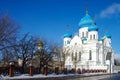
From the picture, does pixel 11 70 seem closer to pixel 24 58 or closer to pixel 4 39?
pixel 4 39

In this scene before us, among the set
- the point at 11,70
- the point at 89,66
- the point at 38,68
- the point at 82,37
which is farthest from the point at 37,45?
the point at 82,37

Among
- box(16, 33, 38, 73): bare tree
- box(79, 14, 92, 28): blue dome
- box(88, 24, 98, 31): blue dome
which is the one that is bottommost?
box(16, 33, 38, 73): bare tree

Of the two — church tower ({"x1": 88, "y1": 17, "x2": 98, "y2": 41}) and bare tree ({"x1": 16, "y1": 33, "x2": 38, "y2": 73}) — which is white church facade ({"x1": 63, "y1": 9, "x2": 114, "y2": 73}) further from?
bare tree ({"x1": 16, "y1": 33, "x2": 38, "y2": 73})

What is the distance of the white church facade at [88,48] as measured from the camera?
8318cm

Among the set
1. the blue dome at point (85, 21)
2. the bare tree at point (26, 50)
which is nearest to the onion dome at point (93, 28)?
the blue dome at point (85, 21)

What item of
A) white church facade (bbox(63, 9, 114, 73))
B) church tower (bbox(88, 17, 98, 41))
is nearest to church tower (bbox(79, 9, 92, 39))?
white church facade (bbox(63, 9, 114, 73))

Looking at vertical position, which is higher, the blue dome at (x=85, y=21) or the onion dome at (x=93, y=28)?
the blue dome at (x=85, y=21)

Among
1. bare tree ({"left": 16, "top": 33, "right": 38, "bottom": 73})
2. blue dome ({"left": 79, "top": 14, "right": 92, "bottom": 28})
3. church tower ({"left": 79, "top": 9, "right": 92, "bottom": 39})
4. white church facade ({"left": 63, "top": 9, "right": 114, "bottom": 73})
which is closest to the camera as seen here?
bare tree ({"left": 16, "top": 33, "right": 38, "bottom": 73})

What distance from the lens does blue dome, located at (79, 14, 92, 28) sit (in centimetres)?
8942

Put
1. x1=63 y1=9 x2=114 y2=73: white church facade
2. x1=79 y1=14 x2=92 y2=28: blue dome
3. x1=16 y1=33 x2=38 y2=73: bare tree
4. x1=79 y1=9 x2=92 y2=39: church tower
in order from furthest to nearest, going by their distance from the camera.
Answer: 1. x1=79 y1=9 x2=92 y2=39: church tower
2. x1=79 y1=14 x2=92 y2=28: blue dome
3. x1=63 y1=9 x2=114 y2=73: white church facade
4. x1=16 y1=33 x2=38 y2=73: bare tree

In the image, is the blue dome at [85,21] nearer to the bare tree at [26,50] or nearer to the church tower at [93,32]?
the church tower at [93,32]

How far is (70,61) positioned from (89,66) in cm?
982

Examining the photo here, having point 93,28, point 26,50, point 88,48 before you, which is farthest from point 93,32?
point 26,50

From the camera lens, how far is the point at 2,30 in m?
34.7
